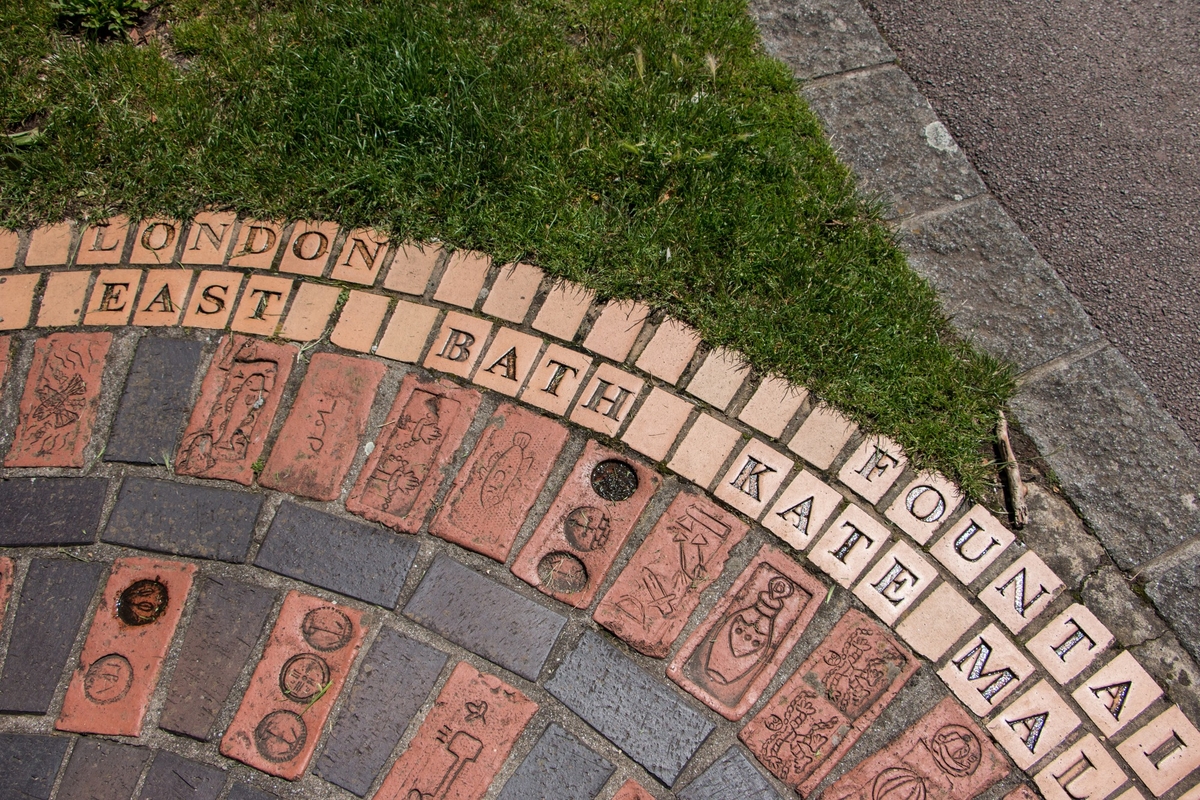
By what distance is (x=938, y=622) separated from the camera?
226 cm

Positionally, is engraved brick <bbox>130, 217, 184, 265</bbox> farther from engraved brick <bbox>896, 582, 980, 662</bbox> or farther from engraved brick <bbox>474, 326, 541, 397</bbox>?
engraved brick <bbox>896, 582, 980, 662</bbox>

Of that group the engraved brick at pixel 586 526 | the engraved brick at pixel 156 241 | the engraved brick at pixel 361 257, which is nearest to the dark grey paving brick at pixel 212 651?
the engraved brick at pixel 586 526

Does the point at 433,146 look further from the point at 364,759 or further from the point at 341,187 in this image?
the point at 364,759

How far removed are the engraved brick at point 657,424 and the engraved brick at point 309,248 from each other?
42.6 inches

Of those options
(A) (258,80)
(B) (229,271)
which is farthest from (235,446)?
(A) (258,80)

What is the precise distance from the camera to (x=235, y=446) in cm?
239

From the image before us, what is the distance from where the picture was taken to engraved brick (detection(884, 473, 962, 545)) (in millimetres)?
2348

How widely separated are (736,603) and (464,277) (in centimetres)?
125

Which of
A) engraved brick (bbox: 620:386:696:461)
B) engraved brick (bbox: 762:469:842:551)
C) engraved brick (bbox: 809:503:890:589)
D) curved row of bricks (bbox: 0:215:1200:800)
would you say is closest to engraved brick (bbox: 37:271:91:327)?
curved row of bricks (bbox: 0:215:1200:800)

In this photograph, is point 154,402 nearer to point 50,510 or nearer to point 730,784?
point 50,510

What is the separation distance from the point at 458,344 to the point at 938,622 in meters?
1.55

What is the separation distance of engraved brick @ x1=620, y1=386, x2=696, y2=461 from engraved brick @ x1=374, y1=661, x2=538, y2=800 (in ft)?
2.43

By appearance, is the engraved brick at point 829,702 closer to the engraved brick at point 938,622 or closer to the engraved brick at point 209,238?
the engraved brick at point 938,622

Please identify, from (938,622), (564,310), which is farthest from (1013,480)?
(564,310)
